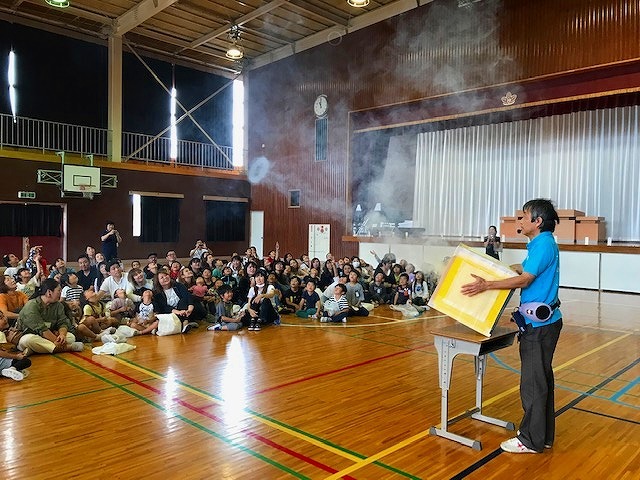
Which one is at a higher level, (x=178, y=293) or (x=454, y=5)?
(x=454, y=5)

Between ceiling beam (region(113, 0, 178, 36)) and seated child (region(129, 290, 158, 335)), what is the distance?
987 cm

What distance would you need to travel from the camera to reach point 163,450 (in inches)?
146

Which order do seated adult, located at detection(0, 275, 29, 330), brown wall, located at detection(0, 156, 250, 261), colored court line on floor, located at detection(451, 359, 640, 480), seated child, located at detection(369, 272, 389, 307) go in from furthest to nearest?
1. brown wall, located at detection(0, 156, 250, 261)
2. seated child, located at detection(369, 272, 389, 307)
3. seated adult, located at detection(0, 275, 29, 330)
4. colored court line on floor, located at detection(451, 359, 640, 480)

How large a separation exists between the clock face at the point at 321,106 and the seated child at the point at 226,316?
977 cm

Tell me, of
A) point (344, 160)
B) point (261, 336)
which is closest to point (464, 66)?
point (344, 160)

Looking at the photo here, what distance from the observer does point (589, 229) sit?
13.2 meters

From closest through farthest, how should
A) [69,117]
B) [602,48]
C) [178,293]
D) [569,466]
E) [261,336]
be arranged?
[569,466]
[261,336]
[178,293]
[602,48]
[69,117]

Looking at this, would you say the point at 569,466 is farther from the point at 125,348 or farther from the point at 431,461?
the point at 125,348

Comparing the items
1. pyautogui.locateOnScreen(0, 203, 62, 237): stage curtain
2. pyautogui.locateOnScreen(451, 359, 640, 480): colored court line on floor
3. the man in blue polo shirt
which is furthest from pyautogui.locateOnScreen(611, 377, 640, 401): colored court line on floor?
pyautogui.locateOnScreen(0, 203, 62, 237): stage curtain

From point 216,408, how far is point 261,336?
3.16 m

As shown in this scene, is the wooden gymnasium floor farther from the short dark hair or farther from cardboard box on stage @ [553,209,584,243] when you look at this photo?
cardboard box on stage @ [553,209,584,243]

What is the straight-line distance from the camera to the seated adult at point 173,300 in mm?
8086

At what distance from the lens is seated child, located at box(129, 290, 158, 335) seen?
779 cm

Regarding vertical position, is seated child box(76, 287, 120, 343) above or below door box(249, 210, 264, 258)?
below
